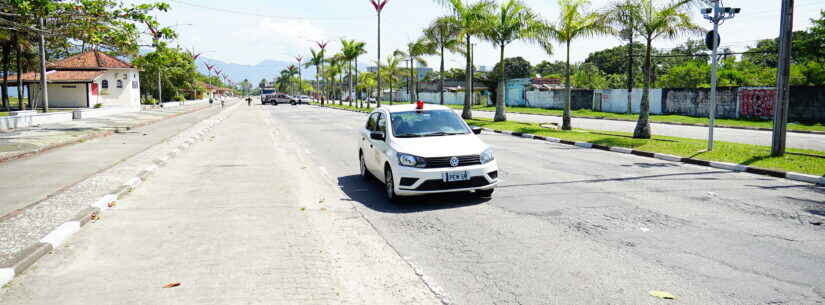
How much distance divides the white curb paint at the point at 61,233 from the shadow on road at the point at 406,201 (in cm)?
374

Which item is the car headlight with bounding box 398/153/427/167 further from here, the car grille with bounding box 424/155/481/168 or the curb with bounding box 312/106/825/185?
the curb with bounding box 312/106/825/185

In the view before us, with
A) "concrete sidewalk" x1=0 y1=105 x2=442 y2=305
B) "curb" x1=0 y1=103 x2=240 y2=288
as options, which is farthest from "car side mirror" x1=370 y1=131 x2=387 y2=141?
"curb" x1=0 y1=103 x2=240 y2=288

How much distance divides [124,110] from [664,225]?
47.0 m

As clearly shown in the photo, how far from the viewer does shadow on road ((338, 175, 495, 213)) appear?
8.38 m

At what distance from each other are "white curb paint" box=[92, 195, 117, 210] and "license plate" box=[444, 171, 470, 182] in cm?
490

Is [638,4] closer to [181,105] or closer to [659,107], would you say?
[659,107]

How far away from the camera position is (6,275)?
509 cm

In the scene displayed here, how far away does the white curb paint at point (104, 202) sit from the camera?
8.31 m

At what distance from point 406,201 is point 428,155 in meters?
0.94

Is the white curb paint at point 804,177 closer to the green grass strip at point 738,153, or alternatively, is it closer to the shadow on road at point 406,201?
the green grass strip at point 738,153

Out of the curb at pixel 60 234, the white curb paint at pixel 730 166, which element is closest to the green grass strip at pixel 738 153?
the white curb paint at pixel 730 166

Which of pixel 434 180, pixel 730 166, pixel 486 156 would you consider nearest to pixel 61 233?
pixel 434 180

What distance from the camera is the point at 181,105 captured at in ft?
236

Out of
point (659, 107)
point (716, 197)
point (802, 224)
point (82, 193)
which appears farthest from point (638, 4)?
point (659, 107)
